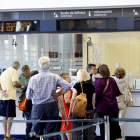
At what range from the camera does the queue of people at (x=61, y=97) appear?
5191mm

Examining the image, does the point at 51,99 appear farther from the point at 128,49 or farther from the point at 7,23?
the point at 128,49

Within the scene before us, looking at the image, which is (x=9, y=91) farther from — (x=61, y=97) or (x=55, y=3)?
(x=55, y=3)

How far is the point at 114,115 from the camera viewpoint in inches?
237

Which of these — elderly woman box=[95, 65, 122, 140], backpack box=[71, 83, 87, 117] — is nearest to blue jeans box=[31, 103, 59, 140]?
backpack box=[71, 83, 87, 117]

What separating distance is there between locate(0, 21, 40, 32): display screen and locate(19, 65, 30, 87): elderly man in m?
0.75

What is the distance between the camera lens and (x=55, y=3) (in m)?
7.32

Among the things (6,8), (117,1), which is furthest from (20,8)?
(117,1)

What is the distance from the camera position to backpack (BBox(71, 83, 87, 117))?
5.84 m

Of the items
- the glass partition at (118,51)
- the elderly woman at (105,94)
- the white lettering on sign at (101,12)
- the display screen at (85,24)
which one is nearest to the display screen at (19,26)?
the display screen at (85,24)

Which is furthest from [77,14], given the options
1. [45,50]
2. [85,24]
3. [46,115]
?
[46,115]

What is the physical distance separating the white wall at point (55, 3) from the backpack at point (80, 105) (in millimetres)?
2115

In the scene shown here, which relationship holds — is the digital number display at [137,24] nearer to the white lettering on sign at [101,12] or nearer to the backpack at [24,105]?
the white lettering on sign at [101,12]

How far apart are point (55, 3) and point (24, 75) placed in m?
1.58

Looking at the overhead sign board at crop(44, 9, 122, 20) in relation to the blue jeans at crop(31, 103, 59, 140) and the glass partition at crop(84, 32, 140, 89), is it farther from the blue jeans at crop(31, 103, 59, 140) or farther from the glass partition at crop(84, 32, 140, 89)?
the blue jeans at crop(31, 103, 59, 140)
